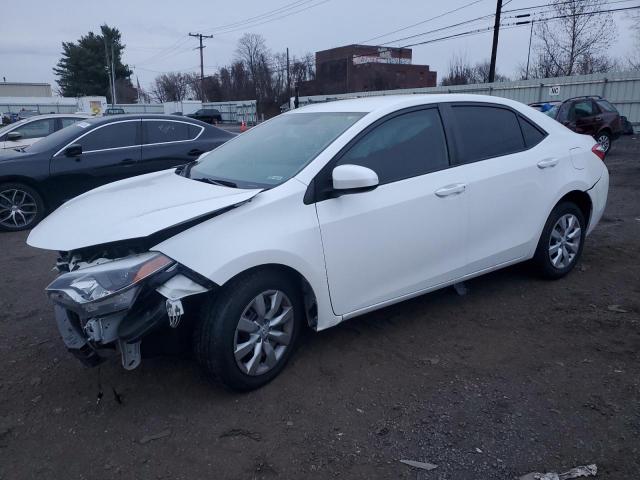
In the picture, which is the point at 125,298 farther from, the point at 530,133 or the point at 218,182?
the point at 530,133

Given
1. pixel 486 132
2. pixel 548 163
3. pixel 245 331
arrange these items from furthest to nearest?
pixel 548 163 < pixel 486 132 < pixel 245 331

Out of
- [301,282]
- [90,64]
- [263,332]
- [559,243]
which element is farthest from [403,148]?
[90,64]

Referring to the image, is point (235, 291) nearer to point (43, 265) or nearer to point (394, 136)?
point (394, 136)

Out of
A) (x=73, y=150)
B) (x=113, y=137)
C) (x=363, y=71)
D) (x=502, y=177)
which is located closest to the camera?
(x=502, y=177)

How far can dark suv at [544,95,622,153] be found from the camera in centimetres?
1470

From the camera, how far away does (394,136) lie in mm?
3652

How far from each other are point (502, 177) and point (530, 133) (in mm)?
708

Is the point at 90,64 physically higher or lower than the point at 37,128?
higher

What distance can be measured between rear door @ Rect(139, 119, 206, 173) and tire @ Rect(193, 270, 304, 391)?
533 cm

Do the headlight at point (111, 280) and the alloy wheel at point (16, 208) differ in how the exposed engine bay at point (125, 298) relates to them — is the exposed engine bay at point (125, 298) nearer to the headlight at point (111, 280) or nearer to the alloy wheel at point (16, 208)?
the headlight at point (111, 280)

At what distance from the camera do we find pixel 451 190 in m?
3.72

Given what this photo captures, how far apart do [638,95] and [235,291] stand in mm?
23878

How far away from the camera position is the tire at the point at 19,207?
723cm

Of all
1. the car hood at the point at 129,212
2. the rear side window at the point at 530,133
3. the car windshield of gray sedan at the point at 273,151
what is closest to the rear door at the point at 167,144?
the car windshield of gray sedan at the point at 273,151
